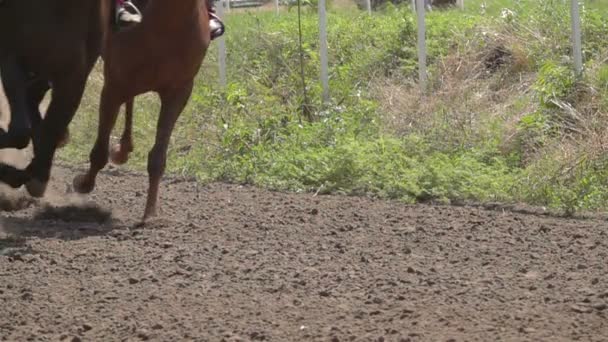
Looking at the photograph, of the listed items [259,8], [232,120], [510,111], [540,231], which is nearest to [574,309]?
[540,231]

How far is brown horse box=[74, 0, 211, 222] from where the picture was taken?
8617mm

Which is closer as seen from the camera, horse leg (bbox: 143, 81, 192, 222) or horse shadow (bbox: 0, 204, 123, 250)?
horse shadow (bbox: 0, 204, 123, 250)

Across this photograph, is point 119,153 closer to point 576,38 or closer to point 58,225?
point 58,225

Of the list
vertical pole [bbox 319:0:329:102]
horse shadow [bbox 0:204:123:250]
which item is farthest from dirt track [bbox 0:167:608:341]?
vertical pole [bbox 319:0:329:102]

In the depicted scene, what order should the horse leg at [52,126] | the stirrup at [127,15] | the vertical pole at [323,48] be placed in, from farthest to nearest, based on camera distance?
the vertical pole at [323,48] → the stirrup at [127,15] → the horse leg at [52,126]

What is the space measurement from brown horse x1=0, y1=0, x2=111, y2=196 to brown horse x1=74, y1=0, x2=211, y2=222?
0.95 m

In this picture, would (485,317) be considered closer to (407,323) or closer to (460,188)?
(407,323)

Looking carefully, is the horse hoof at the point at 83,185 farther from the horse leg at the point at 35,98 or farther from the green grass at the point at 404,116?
the green grass at the point at 404,116

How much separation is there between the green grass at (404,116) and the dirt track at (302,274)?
0.72 metres

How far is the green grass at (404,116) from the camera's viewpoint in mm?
10227

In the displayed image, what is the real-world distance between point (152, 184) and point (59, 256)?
1.54 m

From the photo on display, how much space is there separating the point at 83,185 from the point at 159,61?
149 cm

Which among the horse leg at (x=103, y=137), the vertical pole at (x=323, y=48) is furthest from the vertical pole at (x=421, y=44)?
the horse leg at (x=103, y=137)

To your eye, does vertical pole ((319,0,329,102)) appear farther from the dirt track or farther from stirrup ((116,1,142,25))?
stirrup ((116,1,142,25))
